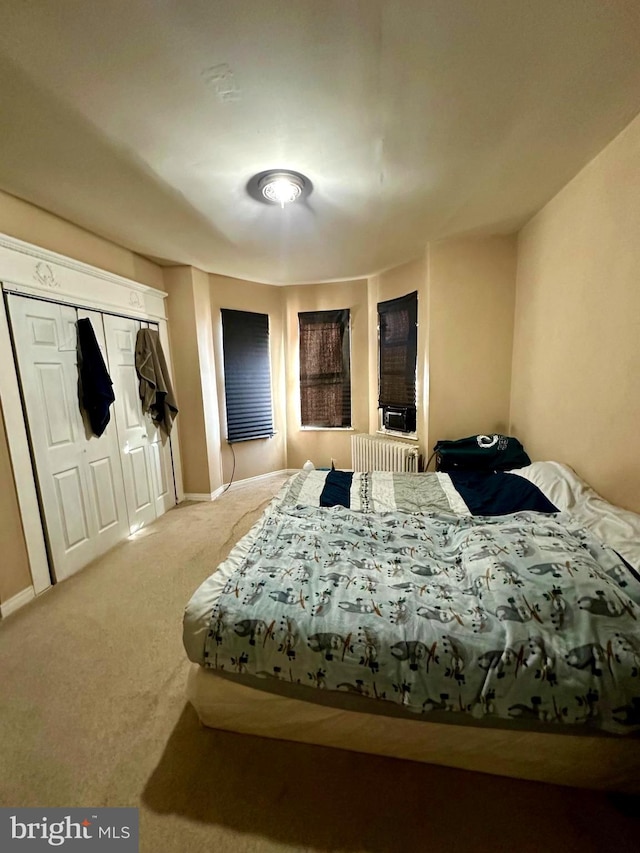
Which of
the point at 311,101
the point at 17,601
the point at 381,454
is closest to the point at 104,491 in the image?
the point at 17,601

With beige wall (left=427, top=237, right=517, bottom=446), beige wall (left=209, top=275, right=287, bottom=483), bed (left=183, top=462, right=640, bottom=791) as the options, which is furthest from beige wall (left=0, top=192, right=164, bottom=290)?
beige wall (left=427, top=237, right=517, bottom=446)

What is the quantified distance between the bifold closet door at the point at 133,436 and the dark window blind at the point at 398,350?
259cm

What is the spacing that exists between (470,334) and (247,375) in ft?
8.48

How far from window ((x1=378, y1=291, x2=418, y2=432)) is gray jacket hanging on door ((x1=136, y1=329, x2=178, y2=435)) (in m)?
2.38

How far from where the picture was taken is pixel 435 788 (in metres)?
1.06

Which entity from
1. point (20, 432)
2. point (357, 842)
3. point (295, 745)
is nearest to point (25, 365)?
point (20, 432)

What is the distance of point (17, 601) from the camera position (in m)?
1.98

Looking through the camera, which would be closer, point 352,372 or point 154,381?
point 154,381

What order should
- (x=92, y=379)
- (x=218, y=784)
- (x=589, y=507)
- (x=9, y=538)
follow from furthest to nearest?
(x=92, y=379) → (x=9, y=538) → (x=589, y=507) → (x=218, y=784)

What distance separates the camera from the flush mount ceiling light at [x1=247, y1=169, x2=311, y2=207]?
1814 millimetres

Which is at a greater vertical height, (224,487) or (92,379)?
(92,379)

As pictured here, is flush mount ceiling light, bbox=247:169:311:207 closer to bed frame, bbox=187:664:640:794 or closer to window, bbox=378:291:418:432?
window, bbox=378:291:418:432

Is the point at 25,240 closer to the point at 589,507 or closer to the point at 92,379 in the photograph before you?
the point at 92,379

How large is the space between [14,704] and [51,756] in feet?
1.32
